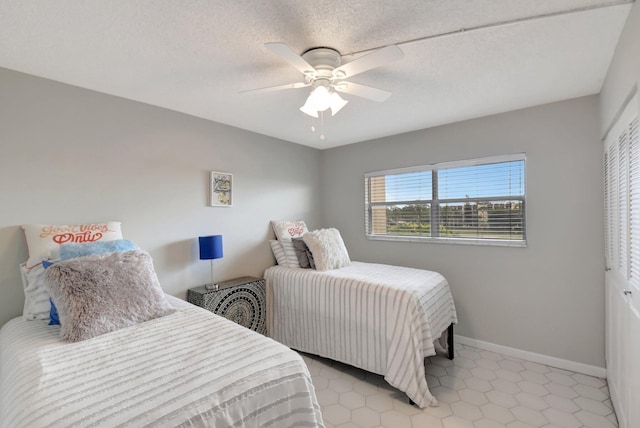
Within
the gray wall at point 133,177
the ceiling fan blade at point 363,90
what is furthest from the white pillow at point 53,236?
the ceiling fan blade at point 363,90

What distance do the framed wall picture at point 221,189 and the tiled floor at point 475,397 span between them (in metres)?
1.82

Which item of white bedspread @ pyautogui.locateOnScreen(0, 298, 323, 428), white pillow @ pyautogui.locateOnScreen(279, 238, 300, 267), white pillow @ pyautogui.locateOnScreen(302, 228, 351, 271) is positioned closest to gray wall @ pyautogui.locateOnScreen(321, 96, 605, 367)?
white pillow @ pyautogui.locateOnScreen(302, 228, 351, 271)

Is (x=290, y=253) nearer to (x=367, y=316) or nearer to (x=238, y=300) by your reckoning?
(x=238, y=300)

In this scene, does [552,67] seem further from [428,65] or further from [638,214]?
[638,214]

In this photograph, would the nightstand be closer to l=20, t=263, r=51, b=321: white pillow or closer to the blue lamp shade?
the blue lamp shade

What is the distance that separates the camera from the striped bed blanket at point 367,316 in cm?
218

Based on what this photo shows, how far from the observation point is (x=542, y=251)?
8.87 ft

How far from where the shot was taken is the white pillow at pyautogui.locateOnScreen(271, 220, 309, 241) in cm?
350

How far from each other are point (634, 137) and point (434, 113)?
1.55 meters

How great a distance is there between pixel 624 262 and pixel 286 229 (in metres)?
→ 2.83

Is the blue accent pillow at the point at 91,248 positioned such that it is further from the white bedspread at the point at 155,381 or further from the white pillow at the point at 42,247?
the white bedspread at the point at 155,381

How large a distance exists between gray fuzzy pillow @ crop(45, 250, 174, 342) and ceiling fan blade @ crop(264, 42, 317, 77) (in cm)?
141

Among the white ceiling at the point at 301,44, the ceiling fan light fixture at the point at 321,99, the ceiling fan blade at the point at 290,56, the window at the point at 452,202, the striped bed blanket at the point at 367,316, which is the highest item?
the white ceiling at the point at 301,44

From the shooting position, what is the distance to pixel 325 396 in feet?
7.48
